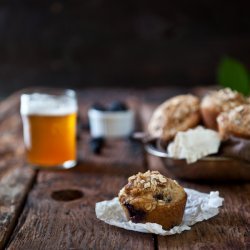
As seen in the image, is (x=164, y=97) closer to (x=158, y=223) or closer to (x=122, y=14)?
(x=122, y=14)

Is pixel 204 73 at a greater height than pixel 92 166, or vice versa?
pixel 92 166

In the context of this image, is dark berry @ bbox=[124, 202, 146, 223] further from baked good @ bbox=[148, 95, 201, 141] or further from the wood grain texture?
baked good @ bbox=[148, 95, 201, 141]

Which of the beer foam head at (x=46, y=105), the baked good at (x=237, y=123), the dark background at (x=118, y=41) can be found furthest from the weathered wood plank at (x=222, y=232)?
the dark background at (x=118, y=41)

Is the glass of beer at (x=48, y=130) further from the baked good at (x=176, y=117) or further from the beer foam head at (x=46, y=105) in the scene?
the baked good at (x=176, y=117)

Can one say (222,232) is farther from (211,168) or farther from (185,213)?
(211,168)

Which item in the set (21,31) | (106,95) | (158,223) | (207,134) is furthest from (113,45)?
(158,223)

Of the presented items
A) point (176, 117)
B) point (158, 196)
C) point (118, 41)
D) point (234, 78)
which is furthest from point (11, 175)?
point (118, 41)
